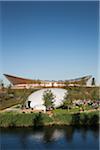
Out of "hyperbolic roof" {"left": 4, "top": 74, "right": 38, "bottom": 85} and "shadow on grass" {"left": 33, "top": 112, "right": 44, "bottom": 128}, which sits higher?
"hyperbolic roof" {"left": 4, "top": 74, "right": 38, "bottom": 85}

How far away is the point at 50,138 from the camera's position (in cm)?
479

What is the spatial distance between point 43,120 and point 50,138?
2.66ft

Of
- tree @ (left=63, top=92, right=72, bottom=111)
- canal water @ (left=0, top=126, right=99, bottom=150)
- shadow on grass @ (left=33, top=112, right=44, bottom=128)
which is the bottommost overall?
canal water @ (left=0, top=126, right=99, bottom=150)

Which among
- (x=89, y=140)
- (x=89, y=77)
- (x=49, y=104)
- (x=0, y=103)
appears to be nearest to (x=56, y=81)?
(x=89, y=77)

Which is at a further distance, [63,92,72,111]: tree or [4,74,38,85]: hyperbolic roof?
[4,74,38,85]: hyperbolic roof

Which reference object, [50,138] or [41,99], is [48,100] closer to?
[41,99]

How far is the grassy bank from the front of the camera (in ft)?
18.0

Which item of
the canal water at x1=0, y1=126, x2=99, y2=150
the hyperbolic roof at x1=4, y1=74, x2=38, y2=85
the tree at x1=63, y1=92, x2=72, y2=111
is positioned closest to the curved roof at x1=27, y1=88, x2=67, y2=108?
the tree at x1=63, y1=92, x2=72, y2=111

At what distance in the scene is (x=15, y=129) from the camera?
5.37 m

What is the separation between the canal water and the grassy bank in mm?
136

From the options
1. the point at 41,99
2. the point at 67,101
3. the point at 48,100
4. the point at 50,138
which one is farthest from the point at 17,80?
the point at 50,138

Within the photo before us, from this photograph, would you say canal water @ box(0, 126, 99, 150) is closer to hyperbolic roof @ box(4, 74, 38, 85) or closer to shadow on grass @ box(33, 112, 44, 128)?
shadow on grass @ box(33, 112, 44, 128)

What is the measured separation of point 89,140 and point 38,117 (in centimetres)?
136

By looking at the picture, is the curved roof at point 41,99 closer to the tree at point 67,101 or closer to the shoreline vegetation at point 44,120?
the tree at point 67,101
